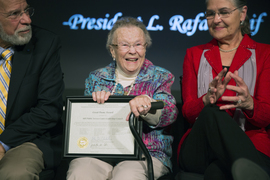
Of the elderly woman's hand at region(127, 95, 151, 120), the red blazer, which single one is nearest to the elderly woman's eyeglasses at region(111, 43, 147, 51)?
the red blazer

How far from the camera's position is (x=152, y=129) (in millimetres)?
2074

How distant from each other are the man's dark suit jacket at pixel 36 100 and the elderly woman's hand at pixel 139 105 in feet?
2.29

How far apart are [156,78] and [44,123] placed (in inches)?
35.2

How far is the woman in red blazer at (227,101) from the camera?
57.2 inches

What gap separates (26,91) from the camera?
2.05 m

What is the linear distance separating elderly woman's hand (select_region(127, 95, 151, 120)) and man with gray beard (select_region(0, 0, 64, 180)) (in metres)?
0.70

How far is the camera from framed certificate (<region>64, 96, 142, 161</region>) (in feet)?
5.97

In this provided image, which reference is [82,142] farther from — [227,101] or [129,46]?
[227,101]

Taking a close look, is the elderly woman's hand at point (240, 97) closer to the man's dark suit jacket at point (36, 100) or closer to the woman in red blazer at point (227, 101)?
the woman in red blazer at point (227, 101)

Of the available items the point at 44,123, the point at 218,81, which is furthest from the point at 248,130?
the point at 44,123

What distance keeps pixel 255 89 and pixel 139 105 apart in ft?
2.91

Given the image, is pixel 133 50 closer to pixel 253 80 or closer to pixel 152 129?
pixel 152 129

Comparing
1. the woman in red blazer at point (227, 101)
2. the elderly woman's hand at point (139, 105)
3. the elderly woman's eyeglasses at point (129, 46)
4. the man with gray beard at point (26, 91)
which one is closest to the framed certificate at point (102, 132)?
the elderly woman's hand at point (139, 105)

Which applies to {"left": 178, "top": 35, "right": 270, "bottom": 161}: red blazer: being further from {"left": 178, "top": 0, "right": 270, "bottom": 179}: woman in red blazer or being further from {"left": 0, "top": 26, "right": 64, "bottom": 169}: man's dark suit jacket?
{"left": 0, "top": 26, "right": 64, "bottom": 169}: man's dark suit jacket
